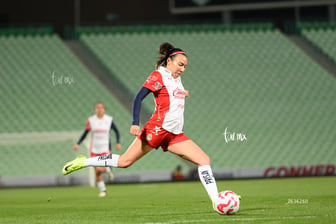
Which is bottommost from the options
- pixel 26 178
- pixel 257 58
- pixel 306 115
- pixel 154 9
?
pixel 26 178

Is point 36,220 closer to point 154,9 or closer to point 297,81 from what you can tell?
point 297,81

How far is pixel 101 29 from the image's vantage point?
81.7 ft

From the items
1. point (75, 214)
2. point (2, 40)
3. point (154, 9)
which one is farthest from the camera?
point (154, 9)

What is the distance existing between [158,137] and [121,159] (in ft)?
2.21

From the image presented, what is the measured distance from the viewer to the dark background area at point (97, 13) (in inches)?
1005

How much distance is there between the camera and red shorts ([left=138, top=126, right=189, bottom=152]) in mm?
8625

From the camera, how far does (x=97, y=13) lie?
1027 inches

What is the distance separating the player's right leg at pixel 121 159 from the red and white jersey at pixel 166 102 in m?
0.32

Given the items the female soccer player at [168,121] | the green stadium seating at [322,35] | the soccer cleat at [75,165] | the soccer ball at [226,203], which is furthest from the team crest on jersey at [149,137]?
the green stadium seating at [322,35]

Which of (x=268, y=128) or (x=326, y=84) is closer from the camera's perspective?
(x=268, y=128)

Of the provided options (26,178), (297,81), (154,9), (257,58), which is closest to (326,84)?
(297,81)

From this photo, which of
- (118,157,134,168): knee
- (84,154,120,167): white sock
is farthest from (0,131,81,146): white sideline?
(118,157,134,168): knee

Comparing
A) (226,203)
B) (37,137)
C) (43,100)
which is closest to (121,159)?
(226,203)

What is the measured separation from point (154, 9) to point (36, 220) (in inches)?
726
